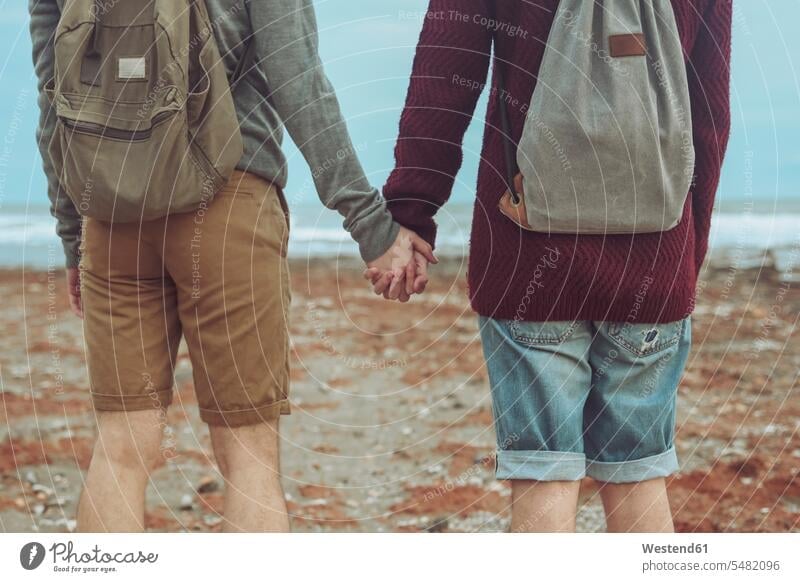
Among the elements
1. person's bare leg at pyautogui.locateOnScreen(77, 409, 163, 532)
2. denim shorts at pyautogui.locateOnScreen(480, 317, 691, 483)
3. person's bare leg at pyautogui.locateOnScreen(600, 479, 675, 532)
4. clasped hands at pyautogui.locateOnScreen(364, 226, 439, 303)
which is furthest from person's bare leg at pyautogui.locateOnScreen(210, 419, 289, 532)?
person's bare leg at pyautogui.locateOnScreen(600, 479, 675, 532)

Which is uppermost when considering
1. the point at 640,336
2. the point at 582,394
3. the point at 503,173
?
the point at 503,173

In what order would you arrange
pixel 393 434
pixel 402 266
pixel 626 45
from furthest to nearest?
pixel 393 434 → pixel 402 266 → pixel 626 45

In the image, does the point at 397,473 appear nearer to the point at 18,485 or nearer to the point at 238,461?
the point at 18,485

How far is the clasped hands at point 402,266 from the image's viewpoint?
250cm

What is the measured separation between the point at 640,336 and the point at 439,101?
70 cm

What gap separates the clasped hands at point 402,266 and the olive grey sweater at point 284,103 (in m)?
0.03

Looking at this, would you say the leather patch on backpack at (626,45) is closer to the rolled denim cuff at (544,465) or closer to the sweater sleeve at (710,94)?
the sweater sleeve at (710,94)

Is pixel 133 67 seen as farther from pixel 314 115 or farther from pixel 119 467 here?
pixel 119 467

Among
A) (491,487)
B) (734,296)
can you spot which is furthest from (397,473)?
(734,296)

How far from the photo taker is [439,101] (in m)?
2.32

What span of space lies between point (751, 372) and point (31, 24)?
15.4 feet

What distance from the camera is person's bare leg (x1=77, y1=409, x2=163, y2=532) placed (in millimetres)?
2457

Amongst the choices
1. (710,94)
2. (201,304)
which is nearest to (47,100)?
(201,304)
